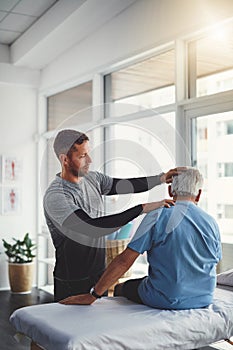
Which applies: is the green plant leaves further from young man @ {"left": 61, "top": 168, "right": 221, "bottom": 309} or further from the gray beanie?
the gray beanie

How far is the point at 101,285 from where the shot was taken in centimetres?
241

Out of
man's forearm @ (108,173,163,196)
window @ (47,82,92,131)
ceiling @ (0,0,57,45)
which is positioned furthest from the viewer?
window @ (47,82,92,131)

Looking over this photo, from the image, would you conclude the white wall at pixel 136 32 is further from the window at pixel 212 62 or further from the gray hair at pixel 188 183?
the gray hair at pixel 188 183

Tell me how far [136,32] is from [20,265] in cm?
274

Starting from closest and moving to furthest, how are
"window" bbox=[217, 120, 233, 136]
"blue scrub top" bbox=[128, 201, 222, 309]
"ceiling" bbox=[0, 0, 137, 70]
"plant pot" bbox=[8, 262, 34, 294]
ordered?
"blue scrub top" bbox=[128, 201, 222, 309], "window" bbox=[217, 120, 233, 136], "ceiling" bbox=[0, 0, 137, 70], "plant pot" bbox=[8, 262, 34, 294]

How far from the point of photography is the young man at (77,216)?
2.25m

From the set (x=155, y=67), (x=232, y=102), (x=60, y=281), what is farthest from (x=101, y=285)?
(x=155, y=67)

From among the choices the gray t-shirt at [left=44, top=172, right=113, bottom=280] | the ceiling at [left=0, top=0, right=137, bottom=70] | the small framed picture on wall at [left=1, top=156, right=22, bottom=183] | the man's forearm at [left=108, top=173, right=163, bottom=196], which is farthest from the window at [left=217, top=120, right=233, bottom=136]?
the small framed picture on wall at [left=1, top=156, right=22, bottom=183]

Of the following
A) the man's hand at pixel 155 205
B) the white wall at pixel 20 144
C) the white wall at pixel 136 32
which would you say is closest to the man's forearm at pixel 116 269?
the man's hand at pixel 155 205

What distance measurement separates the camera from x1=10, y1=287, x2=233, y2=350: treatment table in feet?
6.94

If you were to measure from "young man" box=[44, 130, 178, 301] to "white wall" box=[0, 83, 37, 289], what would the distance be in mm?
3393

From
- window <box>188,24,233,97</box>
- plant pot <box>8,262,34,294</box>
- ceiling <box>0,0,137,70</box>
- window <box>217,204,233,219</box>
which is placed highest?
ceiling <box>0,0,137,70</box>

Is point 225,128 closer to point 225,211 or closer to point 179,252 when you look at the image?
point 225,211

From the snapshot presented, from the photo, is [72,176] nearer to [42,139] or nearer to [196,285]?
[196,285]
